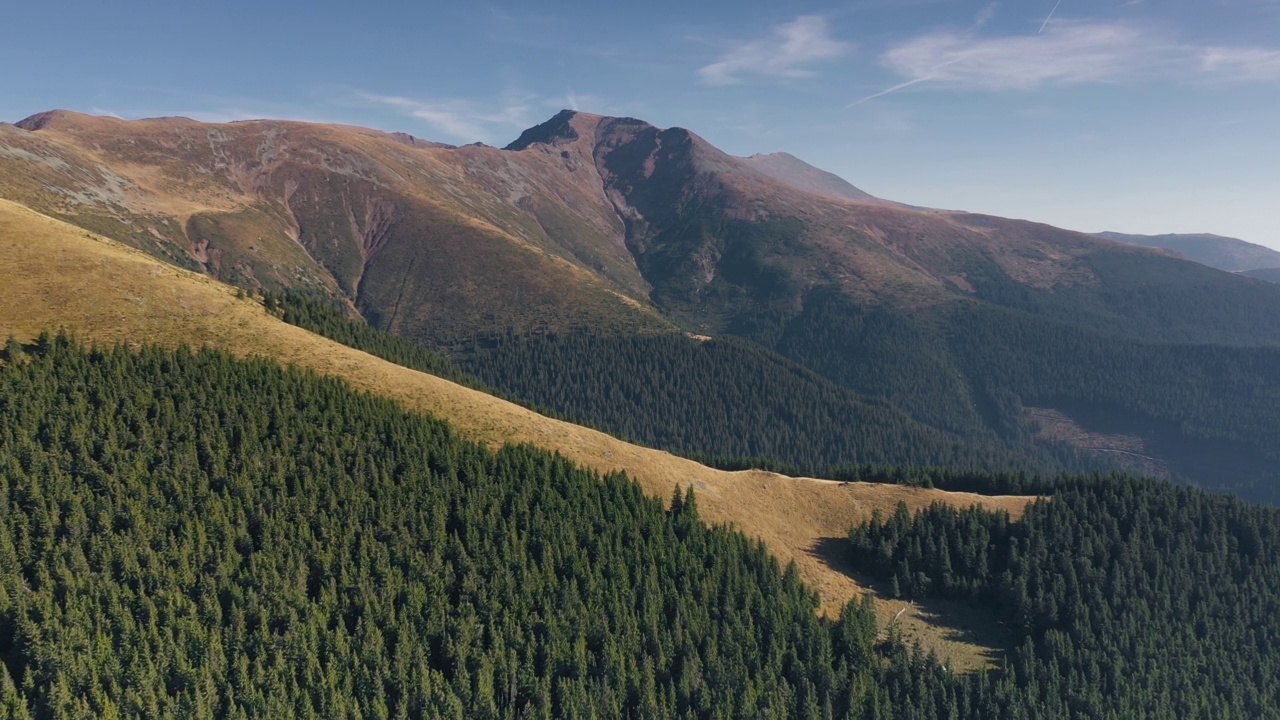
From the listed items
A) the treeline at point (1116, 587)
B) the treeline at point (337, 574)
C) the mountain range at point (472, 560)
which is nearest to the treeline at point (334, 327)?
the mountain range at point (472, 560)

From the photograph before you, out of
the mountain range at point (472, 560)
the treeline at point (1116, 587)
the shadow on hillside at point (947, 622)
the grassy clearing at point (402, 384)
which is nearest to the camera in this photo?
the mountain range at point (472, 560)

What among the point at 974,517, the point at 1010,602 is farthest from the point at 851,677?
the point at 974,517

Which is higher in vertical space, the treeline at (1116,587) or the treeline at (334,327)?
the treeline at (334,327)

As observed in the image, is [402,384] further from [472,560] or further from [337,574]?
[337,574]

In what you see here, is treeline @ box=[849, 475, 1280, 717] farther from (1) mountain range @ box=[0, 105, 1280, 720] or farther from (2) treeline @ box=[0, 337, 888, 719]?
(2) treeline @ box=[0, 337, 888, 719]

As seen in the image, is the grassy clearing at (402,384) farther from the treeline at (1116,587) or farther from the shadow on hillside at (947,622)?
the treeline at (1116,587)

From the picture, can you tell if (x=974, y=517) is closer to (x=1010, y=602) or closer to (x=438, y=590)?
(x=1010, y=602)
